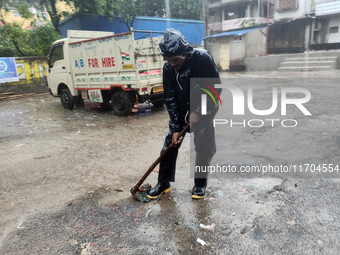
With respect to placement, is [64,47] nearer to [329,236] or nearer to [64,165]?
[64,165]

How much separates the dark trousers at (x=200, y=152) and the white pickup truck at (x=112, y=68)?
4.07 meters

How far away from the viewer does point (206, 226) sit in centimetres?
241

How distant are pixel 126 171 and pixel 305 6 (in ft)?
Result: 62.0

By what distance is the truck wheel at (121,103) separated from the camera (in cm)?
704

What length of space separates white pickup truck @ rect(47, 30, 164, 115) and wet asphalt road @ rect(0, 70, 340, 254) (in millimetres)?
2131

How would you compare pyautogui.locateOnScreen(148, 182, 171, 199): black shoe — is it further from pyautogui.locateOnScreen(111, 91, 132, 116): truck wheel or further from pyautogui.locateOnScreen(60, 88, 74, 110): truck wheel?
A: pyautogui.locateOnScreen(60, 88, 74, 110): truck wheel

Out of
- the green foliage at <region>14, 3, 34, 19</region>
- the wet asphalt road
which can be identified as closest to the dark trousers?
the wet asphalt road

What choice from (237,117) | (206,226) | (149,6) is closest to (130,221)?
(206,226)

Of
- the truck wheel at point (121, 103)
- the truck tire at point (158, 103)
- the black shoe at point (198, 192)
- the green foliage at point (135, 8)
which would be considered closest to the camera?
the black shoe at point (198, 192)

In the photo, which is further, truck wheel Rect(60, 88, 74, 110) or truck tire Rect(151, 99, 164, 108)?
truck wheel Rect(60, 88, 74, 110)

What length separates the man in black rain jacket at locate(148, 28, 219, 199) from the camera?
2.42 meters

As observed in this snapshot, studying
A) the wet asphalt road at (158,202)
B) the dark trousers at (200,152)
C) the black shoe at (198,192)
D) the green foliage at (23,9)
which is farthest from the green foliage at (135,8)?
the black shoe at (198,192)

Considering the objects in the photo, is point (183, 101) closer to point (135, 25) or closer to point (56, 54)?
point (56, 54)

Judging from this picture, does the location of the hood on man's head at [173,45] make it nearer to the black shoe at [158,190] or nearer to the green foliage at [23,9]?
the black shoe at [158,190]
